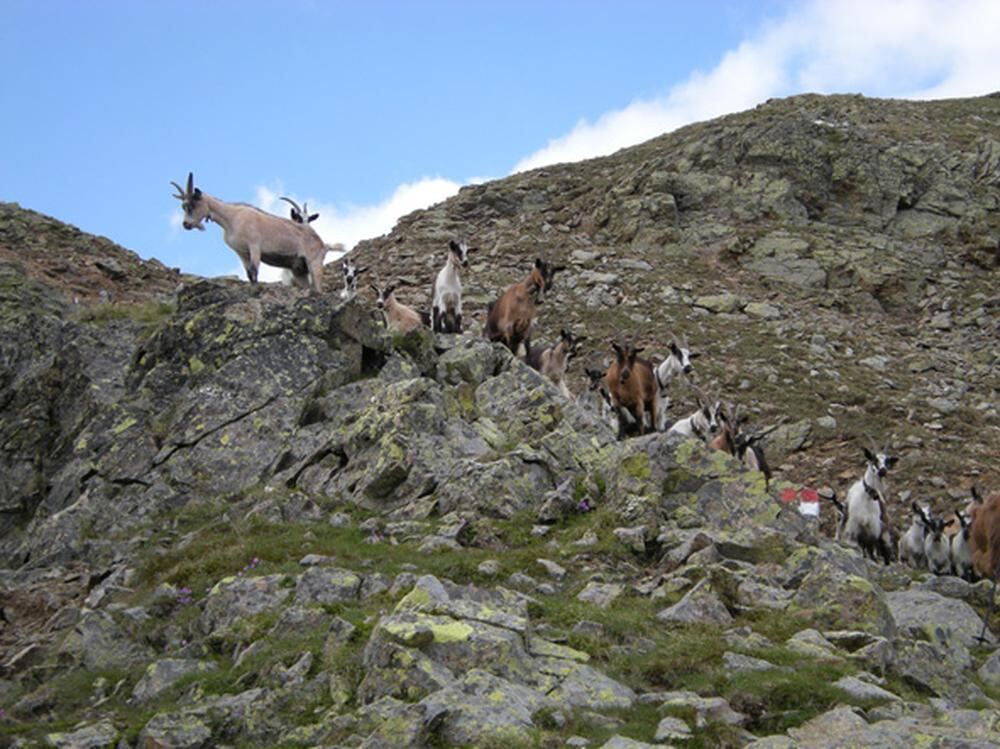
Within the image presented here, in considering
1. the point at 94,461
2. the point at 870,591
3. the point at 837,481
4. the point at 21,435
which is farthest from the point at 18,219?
the point at 870,591

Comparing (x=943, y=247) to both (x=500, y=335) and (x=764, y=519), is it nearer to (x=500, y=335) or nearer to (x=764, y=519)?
(x=500, y=335)

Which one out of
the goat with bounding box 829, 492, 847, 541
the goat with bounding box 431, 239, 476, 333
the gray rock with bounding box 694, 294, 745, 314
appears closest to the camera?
the goat with bounding box 829, 492, 847, 541

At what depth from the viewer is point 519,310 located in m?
20.0

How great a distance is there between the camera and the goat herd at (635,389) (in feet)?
56.1

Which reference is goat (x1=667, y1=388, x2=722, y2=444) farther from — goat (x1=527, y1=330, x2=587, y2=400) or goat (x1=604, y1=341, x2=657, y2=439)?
goat (x1=527, y1=330, x2=587, y2=400)

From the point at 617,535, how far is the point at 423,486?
9.99 feet

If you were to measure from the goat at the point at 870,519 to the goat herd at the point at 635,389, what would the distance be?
0.02m

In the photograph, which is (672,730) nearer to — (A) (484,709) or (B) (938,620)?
(A) (484,709)

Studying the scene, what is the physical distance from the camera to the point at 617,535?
455 inches

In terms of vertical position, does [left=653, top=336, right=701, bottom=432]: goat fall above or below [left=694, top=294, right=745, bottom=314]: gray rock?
below

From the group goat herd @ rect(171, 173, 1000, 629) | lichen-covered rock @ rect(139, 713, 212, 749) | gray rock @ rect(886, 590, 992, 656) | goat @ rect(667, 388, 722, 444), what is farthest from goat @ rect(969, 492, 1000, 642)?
lichen-covered rock @ rect(139, 713, 212, 749)

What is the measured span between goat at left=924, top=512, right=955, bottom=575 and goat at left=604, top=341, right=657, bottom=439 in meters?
5.03

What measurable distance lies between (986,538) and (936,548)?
140cm

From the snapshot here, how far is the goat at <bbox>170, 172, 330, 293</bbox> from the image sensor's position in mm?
17406
